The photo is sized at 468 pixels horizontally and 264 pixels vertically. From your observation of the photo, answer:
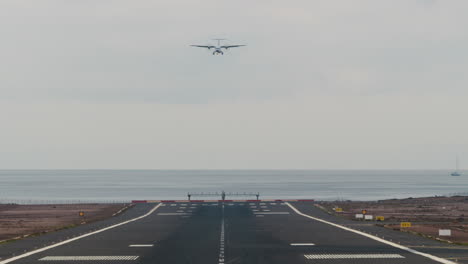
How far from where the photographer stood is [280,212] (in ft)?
378

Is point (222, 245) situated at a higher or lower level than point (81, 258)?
higher

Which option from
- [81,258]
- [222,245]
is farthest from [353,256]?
[81,258]

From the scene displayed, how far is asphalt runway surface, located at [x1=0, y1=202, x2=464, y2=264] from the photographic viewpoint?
47.5m

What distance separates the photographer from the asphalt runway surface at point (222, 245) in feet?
156

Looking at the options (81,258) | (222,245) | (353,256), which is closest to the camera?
(81,258)

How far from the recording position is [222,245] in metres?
58.0

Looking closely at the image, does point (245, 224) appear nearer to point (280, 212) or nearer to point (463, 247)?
point (280, 212)

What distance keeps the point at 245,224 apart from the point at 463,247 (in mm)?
36680

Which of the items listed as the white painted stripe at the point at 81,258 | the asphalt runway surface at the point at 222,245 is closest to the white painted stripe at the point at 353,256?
the asphalt runway surface at the point at 222,245

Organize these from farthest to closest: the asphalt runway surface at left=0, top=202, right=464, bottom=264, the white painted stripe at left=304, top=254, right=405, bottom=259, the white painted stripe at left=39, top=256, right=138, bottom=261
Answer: the white painted stripe at left=304, top=254, right=405, bottom=259 < the white painted stripe at left=39, top=256, right=138, bottom=261 < the asphalt runway surface at left=0, top=202, right=464, bottom=264

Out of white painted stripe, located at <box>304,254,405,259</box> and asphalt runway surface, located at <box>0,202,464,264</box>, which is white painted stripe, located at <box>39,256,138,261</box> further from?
white painted stripe, located at <box>304,254,405,259</box>

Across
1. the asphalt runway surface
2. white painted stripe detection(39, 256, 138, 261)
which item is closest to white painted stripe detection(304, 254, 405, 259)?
the asphalt runway surface

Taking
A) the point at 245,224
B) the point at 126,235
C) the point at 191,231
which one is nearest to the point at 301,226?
the point at 245,224

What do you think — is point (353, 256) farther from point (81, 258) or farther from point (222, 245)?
point (81, 258)
